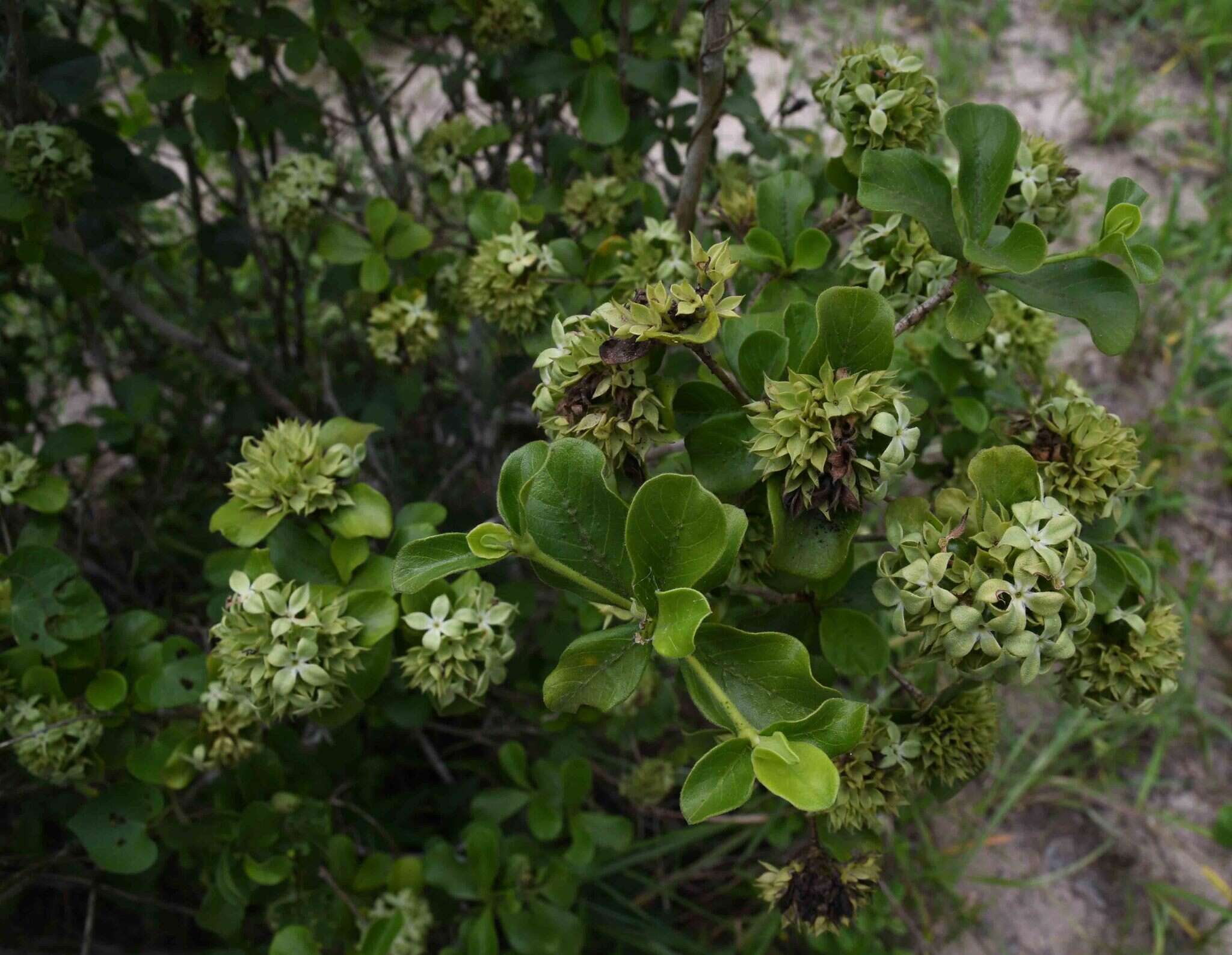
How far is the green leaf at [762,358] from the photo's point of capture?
107 cm

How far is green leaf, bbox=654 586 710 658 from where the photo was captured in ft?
2.82

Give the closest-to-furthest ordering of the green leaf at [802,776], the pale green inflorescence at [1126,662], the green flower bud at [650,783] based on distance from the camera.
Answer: the green leaf at [802,776] → the pale green inflorescence at [1126,662] → the green flower bud at [650,783]

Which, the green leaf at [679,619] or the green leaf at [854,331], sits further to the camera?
the green leaf at [854,331]

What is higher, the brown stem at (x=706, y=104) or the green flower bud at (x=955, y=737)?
the brown stem at (x=706, y=104)

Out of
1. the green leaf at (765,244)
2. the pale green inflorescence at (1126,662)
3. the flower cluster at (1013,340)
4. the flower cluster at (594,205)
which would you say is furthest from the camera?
the flower cluster at (594,205)

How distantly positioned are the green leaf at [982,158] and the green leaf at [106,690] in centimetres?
137

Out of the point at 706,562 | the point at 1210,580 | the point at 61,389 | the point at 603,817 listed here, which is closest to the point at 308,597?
the point at 706,562

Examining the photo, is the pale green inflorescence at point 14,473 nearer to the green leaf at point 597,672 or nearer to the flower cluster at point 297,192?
the flower cluster at point 297,192

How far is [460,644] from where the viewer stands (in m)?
1.19

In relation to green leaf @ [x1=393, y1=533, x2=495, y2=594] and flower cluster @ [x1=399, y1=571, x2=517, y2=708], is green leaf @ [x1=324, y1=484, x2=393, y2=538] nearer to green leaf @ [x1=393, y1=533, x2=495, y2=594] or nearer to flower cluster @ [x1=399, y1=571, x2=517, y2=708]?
flower cluster @ [x1=399, y1=571, x2=517, y2=708]

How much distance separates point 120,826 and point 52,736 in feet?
0.79

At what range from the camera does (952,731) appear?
47.4 inches

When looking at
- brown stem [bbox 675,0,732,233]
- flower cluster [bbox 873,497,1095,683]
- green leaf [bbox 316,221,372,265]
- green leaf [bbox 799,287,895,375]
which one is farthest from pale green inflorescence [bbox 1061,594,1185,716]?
green leaf [bbox 316,221,372,265]

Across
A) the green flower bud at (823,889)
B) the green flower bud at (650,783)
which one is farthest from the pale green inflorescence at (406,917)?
the green flower bud at (823,889)
